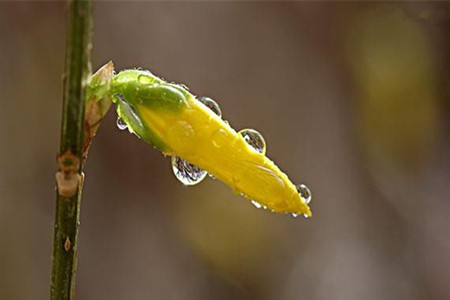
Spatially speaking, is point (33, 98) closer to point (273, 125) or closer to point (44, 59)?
point (44, 59)

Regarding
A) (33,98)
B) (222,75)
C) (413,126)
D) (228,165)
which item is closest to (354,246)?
(413,126)

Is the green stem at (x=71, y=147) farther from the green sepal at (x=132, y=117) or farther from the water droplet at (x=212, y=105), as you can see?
the water droplet at (x=212, y=105)

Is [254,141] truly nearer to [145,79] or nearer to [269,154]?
[145,79]

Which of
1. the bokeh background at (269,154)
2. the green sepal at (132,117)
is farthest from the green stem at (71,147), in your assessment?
the bokeh background at (269,154)

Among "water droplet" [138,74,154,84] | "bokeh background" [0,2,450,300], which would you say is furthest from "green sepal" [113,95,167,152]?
"bokeh background" [0,2,450,300]

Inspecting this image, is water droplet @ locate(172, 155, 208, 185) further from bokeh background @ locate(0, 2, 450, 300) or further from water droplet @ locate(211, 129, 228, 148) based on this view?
bokeh background @ locate(0, 2, 450, 300)

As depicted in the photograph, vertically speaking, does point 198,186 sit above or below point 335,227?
above
